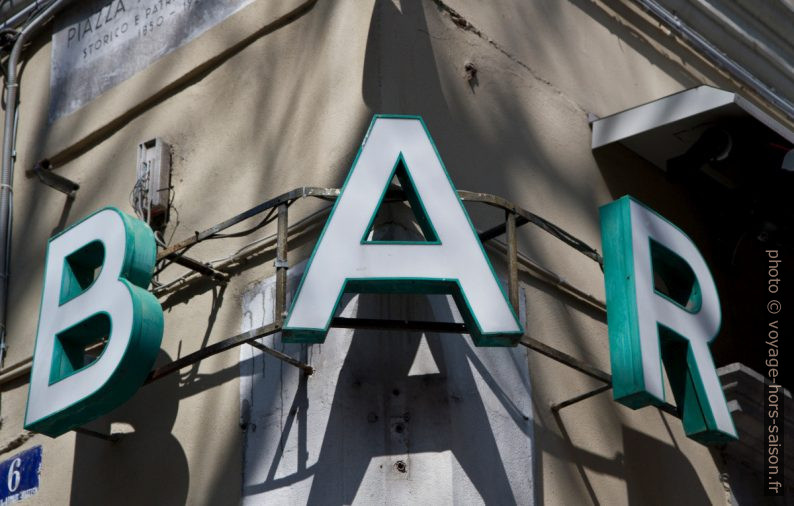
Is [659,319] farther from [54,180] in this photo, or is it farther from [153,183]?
[54,180]

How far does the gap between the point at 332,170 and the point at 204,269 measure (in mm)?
865

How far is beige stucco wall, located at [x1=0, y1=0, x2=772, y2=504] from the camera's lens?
716 centimetres

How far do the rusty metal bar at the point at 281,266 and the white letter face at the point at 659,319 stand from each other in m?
1.63

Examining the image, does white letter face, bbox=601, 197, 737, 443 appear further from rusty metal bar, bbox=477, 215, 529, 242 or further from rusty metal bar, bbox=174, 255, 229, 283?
Result: rusty metal bar, bbox=174, 255, 229, 283

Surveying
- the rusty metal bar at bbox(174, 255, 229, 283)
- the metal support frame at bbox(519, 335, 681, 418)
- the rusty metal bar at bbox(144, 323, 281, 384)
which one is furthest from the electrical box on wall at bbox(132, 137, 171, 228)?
the metal support frame at bbox(519, 335, 681, 418)

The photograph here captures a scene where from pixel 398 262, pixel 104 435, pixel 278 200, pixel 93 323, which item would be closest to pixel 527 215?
pixel 398 262

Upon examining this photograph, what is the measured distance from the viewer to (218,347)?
6.37m

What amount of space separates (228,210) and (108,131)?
1408 millimetres

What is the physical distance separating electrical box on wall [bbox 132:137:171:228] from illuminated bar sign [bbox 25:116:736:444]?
77 centimetres

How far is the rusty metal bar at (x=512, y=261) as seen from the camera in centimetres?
648

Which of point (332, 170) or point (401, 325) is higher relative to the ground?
point (332, 170)

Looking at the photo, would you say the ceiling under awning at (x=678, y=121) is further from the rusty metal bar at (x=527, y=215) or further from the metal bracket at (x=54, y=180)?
the metal bracket at (x=54, y=180)

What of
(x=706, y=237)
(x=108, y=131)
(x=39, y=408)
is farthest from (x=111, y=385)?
(x=706, y=237)

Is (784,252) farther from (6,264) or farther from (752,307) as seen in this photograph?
(6,264)
